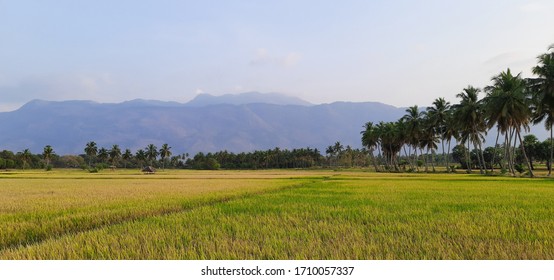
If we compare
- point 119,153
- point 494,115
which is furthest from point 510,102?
point 119,153

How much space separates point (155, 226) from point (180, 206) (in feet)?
13.9

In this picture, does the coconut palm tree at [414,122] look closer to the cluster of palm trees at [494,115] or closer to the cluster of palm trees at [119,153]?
the cluster of palm trees at [494,115]

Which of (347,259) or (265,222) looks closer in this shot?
(347,259)

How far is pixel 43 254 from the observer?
4.73 metres

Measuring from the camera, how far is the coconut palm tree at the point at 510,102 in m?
38.3

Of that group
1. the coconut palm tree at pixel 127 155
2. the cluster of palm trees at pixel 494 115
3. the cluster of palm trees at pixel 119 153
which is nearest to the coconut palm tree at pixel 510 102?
the cluster of palm trees at pixel 494 115

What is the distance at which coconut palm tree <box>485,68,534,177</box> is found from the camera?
126ft

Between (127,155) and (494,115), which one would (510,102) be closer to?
(494,115)

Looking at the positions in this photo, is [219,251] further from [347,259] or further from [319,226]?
[319,226]

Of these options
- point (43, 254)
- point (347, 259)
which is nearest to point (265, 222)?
point (347, 259)

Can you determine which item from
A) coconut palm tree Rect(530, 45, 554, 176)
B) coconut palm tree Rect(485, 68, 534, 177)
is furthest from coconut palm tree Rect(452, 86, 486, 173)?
coconut palm tree Rect(530, 45, 554, 176)

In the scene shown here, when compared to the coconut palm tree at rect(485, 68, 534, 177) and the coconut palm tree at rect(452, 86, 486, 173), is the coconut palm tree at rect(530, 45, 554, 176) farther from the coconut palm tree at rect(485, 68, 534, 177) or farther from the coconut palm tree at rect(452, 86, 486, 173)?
the coconut palm tree at rect(452, 86, 486, 173)

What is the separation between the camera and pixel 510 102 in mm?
38406
